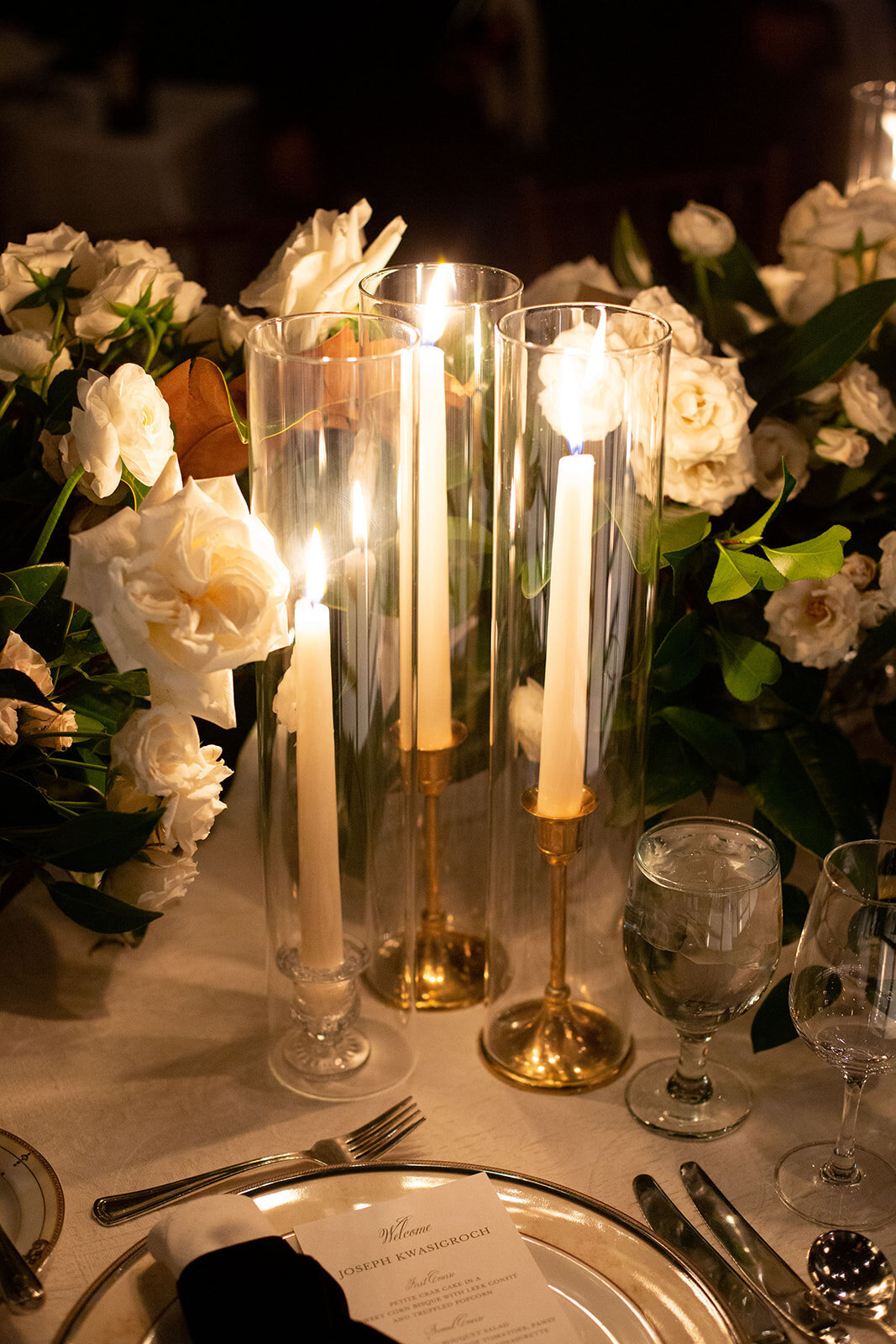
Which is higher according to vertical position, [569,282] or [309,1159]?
[569,282]

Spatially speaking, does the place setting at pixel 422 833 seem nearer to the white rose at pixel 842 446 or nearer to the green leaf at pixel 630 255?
the white rose at pixel 842 446

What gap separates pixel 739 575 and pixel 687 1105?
0.36m

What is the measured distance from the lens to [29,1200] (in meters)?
0.74

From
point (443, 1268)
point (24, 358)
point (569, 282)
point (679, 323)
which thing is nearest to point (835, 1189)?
point (443, 1268)

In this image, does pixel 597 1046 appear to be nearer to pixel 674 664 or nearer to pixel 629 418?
pixel 674 664

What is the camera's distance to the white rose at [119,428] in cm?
75

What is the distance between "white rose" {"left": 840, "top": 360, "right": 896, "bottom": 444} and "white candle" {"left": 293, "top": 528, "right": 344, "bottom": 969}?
1.82 feet

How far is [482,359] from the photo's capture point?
903mm

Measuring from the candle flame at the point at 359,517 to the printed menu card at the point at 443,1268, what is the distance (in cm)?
39

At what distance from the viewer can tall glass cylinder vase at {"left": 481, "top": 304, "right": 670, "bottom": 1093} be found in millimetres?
781

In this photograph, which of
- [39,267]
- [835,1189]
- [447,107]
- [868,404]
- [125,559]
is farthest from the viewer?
[447,107]

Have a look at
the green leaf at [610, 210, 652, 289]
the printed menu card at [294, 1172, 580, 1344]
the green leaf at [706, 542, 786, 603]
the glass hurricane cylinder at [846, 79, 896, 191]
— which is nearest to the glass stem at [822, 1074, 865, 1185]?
the printed menu card at [294, 1172, 580, 1344]

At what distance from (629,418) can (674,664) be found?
0.82ft

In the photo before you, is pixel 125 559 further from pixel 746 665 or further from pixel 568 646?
pixel 746 665
